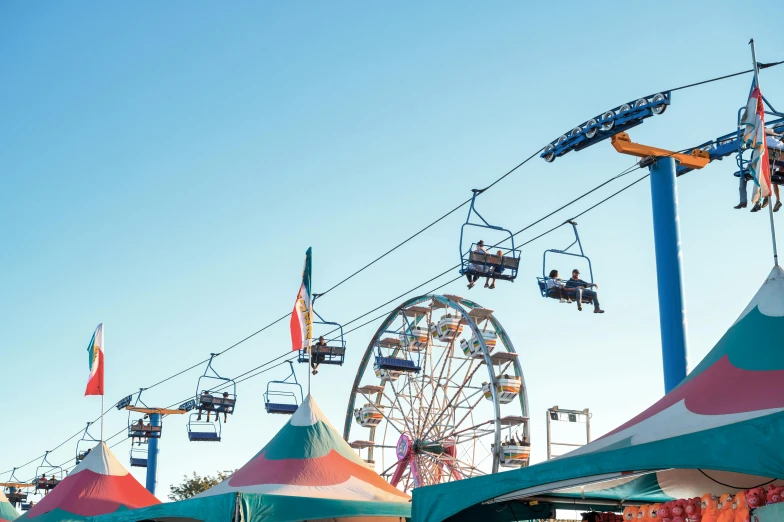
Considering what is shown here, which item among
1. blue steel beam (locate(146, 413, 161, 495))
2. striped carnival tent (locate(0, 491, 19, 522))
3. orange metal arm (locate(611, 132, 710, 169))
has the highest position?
orange metal arm (locate(611, 132, 710, 169))

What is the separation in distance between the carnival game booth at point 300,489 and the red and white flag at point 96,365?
5717 millimetres

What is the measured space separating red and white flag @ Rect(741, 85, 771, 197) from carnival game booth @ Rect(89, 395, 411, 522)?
581 centimetres

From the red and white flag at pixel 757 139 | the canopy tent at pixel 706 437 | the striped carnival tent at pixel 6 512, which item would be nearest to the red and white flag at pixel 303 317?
the canopy tent at pixel 706 437

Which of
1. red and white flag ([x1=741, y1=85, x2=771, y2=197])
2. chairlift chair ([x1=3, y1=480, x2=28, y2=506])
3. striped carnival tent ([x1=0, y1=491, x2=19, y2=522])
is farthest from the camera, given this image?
chairlift chair ([x1=3, y1=480, x2=28, y2=506])

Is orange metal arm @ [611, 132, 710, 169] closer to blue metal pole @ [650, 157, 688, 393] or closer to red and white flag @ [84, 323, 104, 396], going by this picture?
blue metal pole @ [650, 157, 688, 393]

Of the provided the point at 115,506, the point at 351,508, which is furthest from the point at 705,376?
the point at 115,506

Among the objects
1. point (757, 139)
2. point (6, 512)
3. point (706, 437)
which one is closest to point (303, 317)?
point (757, 139)

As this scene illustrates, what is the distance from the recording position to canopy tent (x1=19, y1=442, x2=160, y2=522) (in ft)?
54.5

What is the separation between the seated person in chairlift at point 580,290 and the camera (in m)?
14.9

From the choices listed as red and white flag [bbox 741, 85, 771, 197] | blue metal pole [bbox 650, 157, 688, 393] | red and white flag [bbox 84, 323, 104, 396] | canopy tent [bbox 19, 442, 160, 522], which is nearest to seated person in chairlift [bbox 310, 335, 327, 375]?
red and white flag [bbox 84, 323, 104, 396]

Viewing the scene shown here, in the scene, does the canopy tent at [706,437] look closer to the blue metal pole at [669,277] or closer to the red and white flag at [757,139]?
the red and white flag at [757,139]

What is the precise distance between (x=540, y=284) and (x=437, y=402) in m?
8.28

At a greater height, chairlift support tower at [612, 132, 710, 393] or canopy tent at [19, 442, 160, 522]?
chairlift support tower at [612, 132, 710, 393]

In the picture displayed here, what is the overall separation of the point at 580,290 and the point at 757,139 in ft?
20.6
